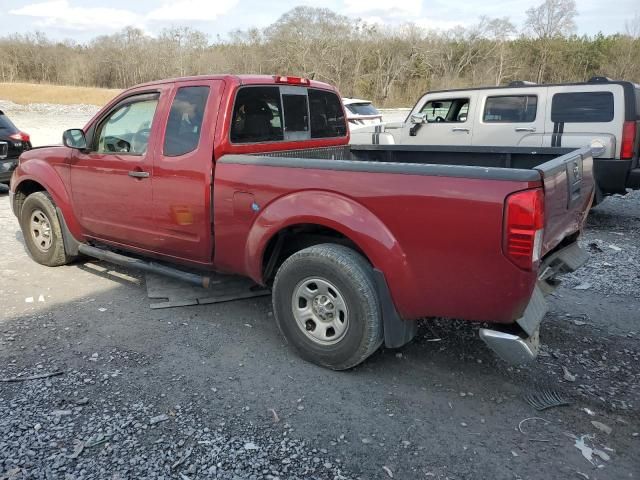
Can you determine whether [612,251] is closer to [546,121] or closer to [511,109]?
[546,121]

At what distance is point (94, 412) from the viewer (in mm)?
2975

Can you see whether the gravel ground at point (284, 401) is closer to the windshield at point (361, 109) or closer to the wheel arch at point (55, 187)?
the wheel arch at point (55, 187)

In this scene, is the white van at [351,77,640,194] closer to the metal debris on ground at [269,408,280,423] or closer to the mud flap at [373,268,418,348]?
the mud flap at [373,268,418,348]

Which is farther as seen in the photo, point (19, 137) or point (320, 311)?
point (19, 137)

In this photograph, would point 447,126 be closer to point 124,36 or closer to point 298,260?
point 298,260

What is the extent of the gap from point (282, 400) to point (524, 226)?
1.76 metres

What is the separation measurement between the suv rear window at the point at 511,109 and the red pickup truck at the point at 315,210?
4329 millimetres

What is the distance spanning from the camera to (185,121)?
4.06 m

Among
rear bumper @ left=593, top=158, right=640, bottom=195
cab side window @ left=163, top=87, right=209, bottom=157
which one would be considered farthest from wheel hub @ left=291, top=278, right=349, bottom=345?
rear bumper @ left=593, top=158, right=640, bottom=195

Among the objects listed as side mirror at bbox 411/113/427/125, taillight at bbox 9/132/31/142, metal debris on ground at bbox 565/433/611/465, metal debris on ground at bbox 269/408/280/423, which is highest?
side mirror at bbox 411/113/427/125

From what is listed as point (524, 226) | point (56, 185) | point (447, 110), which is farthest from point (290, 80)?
point (447, 110)

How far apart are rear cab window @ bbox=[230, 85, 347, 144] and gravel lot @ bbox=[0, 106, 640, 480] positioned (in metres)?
1.56

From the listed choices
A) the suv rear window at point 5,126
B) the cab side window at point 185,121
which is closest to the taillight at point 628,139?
the cab side window at point 185,121

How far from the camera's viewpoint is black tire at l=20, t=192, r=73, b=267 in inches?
207
